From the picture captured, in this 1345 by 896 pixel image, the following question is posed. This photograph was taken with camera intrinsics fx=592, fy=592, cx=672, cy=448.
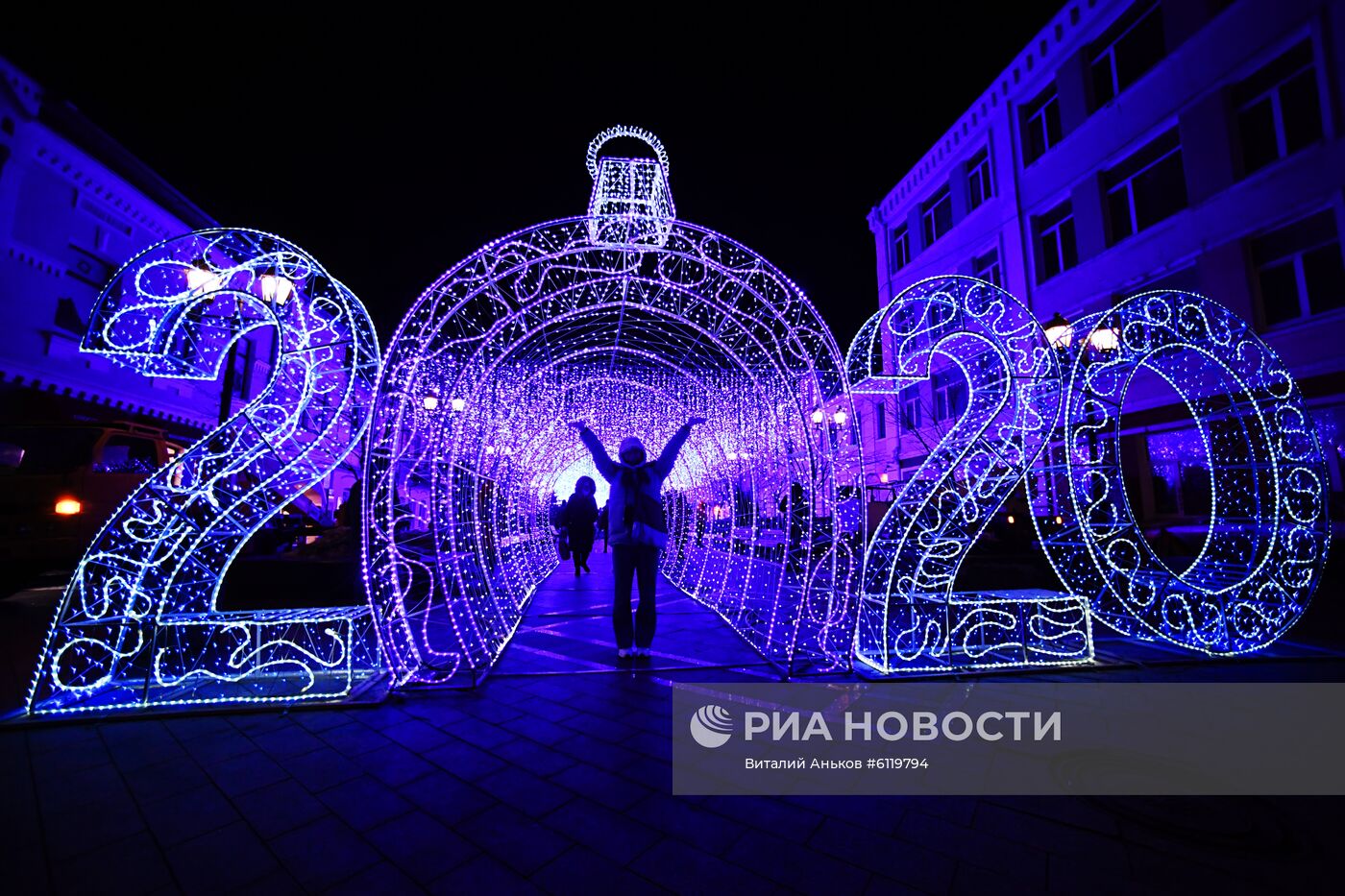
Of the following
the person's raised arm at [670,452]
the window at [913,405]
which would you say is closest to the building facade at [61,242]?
the person's raised arm at [670,452]

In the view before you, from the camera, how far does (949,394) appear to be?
53.5ft

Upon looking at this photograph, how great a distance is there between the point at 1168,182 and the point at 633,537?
524 inches

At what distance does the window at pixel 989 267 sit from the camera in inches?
598

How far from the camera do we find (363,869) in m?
2.00

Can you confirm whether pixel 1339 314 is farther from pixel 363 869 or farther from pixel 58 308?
pixel 58 308

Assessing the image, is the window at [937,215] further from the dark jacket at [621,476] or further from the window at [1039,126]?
the dark jacket at [621,476]

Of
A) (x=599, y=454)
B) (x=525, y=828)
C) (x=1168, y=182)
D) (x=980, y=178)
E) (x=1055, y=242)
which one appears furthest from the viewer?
(x=980, y=178)

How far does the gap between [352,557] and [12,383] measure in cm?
1095

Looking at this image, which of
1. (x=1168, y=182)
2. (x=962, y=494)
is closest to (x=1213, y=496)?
(x=962, y=494)

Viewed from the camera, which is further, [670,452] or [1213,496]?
[1213,496]
